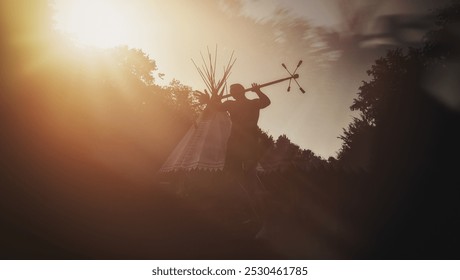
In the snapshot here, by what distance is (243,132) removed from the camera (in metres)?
7.02

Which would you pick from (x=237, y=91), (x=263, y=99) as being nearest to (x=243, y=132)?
(x=263, y=99)

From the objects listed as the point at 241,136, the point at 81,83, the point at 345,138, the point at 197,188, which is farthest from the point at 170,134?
the point at 345,138

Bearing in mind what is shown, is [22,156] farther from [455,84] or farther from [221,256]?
[455,84]

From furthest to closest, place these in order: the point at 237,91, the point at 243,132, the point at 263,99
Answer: the point at 237,91
the point at 263,99
the point at 243,132

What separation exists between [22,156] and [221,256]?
6.88 m

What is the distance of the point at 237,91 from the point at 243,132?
1.30 metres

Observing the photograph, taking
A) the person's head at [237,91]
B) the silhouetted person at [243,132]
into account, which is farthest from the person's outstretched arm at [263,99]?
the person's head at [237,91]

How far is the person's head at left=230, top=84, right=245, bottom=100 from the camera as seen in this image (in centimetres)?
747

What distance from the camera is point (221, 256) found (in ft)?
15.3

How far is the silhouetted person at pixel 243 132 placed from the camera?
6797 millimetres

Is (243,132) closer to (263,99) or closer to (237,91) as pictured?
(263,99)

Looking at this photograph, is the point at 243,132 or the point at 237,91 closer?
the point at 243,132

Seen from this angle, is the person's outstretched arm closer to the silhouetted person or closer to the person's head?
the silhouetted person

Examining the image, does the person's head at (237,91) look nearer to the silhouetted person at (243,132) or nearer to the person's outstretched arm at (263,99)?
the silhouetted person at (243,132)
